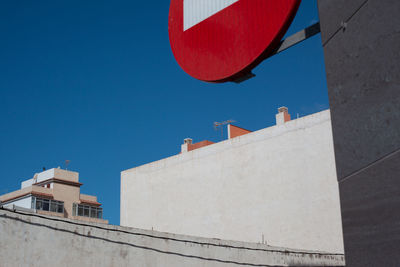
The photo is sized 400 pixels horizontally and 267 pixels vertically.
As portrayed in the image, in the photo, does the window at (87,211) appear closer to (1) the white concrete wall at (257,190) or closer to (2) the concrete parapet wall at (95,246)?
(1) the white concrete wall at (257,190)

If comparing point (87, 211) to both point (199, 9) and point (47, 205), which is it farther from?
point (199, 9)

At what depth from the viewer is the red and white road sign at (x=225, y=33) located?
4227 mm

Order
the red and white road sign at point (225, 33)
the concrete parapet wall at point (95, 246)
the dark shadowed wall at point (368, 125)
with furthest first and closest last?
the concrete parapet wall at point (95, 246) → the red and white road sign at point (225, 33) → the dark shadowed wall at point (368, 125)

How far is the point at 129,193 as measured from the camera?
103 ft

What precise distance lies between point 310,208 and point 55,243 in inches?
625

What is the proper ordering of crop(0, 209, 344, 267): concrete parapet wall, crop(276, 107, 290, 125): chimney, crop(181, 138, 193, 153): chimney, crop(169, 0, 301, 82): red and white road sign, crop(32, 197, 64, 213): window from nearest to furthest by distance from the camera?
crop(169, 0, 301, 82): red and white road sign < crop(0, 209, 344, 267): concrete parapet wall < crop(276, 107, 290, 125): chimney < crop(181, 138, 193, 153): chimney < crop(32, 197, 64, 213): window

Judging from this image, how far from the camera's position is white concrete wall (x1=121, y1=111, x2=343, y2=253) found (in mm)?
21625

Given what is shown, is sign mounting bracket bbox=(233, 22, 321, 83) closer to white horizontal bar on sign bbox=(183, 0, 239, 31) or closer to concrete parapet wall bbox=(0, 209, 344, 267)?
white horizontal bar on sign bbox=(183, 0, 239, 31)

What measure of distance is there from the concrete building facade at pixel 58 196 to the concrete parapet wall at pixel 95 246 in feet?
97.1

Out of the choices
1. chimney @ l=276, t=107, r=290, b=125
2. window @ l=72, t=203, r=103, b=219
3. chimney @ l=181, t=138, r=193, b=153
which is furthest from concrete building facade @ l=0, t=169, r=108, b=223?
chimney @ l=276, t=107, r=290, b=125

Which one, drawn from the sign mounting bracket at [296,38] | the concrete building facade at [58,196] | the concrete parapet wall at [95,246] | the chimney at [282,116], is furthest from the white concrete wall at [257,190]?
the sign mounting bracket at [296,38]

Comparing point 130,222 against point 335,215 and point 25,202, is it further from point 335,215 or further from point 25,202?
point 335,215

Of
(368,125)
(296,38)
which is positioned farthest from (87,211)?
(368,125)

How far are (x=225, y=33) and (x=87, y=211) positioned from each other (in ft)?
129
